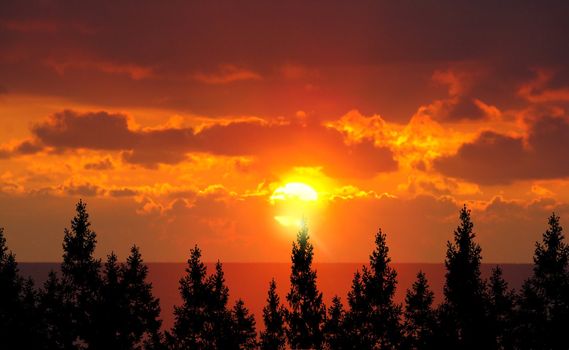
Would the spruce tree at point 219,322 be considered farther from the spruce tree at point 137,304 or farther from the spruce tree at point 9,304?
the spruce tree at point 9,304

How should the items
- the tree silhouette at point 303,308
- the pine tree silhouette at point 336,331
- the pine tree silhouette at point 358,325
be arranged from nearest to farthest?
1. the pine tree silhouette at point 358,325
2. the pine tree silhouette at point 336,331
3. the tree silhouette at point 303,308

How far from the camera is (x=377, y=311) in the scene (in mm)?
64375

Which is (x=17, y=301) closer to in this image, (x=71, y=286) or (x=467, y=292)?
(x=71, y=286)

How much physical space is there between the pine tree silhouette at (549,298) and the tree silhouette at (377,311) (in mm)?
10979

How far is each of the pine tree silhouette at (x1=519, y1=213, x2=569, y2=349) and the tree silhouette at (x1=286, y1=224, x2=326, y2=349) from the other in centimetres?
1917

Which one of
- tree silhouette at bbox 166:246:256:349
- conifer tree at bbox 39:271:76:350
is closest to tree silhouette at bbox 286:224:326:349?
tree silhouette at bbox 166:246:256:349

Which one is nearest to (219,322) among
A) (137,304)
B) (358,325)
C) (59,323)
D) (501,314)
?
(137,304)

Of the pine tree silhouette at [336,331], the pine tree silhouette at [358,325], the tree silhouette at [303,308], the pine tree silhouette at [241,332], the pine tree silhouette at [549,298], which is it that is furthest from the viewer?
the tree silhouette at [303,308]

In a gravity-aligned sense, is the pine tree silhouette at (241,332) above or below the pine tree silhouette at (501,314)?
below

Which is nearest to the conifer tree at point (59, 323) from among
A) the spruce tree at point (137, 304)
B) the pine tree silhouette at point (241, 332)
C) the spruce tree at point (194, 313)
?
the spruce tree at point (137, 304)

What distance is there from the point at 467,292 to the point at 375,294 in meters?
7.89

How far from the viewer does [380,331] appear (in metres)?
64.2

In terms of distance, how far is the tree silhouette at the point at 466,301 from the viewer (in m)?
60.0

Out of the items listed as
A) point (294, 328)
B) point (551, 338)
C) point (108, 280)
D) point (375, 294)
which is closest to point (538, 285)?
point (551, 338)
